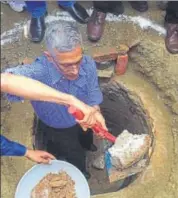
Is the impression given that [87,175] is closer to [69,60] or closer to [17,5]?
[17,5]

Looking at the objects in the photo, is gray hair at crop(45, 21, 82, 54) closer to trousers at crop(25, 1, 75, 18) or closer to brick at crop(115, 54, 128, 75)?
trousers at crop(25, 1, 75, 18)

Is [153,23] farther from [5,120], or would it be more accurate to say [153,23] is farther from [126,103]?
[5,120]

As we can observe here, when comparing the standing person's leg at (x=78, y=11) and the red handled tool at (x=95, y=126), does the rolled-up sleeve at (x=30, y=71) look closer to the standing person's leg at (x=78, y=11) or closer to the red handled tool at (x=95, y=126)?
the red handled tool at (x=95, y=126)

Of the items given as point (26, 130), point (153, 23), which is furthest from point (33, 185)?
point (153, 23)

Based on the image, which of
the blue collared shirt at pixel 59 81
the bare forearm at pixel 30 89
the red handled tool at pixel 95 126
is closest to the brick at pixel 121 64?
the blue collared shirt at pixel 59 81

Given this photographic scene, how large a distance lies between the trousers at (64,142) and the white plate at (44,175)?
16.6 inches

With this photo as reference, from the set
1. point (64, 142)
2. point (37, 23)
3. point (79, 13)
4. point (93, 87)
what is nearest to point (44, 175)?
point (64, 142)

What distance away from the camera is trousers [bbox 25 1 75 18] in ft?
13.4

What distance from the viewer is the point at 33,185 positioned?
359cm

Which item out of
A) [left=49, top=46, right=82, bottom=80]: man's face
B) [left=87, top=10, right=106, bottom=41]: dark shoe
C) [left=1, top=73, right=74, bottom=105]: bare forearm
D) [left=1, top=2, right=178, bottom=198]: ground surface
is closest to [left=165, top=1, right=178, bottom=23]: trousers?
[left=1, top=2, right=178, bottom=198]: ground surface

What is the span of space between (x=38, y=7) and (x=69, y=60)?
119cm

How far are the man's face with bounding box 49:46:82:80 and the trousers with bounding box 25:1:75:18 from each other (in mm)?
1064

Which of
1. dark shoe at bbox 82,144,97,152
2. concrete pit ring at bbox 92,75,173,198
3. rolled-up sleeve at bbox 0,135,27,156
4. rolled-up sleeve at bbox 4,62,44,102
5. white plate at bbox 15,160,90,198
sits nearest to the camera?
rolled-up sleeve at bbox 0,135,27,156

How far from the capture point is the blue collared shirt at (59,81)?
327 cm
